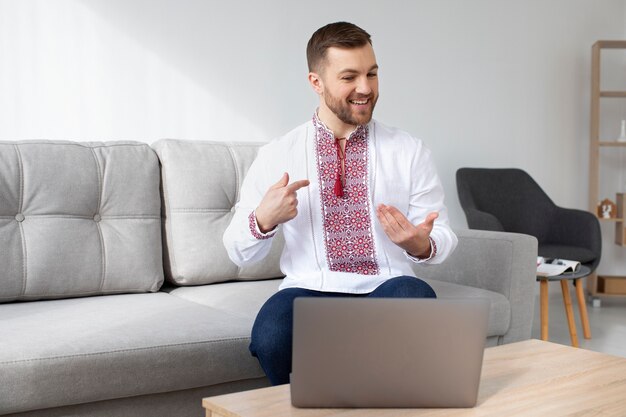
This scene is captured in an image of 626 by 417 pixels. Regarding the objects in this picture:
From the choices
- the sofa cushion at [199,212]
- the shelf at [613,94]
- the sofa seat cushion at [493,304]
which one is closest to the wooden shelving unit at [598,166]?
the shelf at [613,94]

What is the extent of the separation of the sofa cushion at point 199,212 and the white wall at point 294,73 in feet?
1.82

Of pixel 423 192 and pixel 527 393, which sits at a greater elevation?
pixel 423 192

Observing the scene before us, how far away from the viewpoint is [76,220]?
2447 millimetres

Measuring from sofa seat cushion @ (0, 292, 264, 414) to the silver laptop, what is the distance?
694 mm

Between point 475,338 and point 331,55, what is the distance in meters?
0.93

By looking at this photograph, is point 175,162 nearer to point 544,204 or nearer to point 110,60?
point 110,60

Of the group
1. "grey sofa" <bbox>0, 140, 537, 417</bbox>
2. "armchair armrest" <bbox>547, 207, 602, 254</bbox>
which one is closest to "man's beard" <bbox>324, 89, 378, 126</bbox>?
"grey sofa" <bbox>0, 140, 537, 417</bbox>

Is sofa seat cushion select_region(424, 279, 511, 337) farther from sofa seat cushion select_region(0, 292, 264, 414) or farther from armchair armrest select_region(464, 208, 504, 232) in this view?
armchair armrest select_region(464, 208, 504, 232)

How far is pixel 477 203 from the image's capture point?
4.37m

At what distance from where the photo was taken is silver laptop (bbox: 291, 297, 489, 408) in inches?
49.5

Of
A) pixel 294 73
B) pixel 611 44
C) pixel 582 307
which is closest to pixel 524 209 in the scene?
pixel 582 307

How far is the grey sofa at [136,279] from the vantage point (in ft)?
6.06

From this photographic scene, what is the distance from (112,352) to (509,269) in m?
1.27

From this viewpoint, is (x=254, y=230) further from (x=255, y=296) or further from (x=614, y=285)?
(x=614, y=285)
